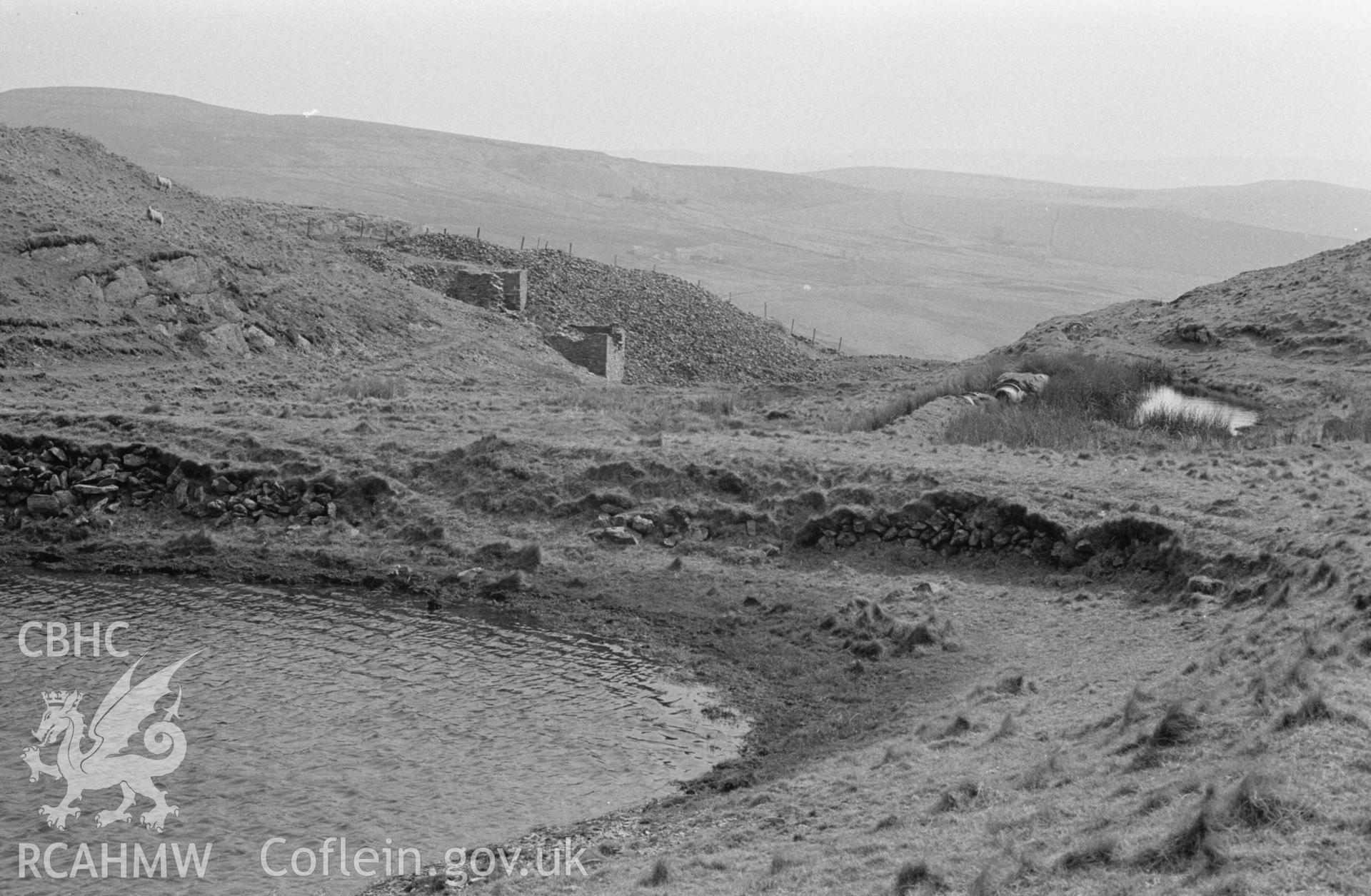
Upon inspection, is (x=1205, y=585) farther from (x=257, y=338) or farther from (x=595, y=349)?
(x=595, y=349)

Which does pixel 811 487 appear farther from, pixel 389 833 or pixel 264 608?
pixel 389 833

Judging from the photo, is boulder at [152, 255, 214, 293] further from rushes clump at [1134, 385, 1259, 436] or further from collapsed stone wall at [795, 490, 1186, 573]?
rushes clump at [1134, 385, 1259, 436]

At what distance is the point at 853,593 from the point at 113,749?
32.0ft

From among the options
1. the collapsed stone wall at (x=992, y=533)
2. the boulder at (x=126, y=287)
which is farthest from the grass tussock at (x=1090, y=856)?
the boulder at (x=126, y=287)

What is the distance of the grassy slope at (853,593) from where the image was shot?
834 centimetres

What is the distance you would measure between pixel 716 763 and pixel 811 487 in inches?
347

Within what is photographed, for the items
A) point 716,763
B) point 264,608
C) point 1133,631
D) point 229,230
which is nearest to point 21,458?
point 264,608

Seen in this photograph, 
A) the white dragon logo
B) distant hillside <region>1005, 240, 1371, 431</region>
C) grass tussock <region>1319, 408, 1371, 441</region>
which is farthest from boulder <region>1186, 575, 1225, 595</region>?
distant hillside <region>1005, 240, 1371, 431</region>

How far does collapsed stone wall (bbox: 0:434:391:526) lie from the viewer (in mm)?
20719

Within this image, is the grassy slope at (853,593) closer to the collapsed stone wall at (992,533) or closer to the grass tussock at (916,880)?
the grass tussock at (916,880)

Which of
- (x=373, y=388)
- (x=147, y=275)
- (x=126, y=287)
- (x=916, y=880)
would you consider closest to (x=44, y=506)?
(x=373, y=388)

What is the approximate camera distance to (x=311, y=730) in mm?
13078

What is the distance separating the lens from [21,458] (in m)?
21.5

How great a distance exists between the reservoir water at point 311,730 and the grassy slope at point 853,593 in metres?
0.86
